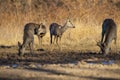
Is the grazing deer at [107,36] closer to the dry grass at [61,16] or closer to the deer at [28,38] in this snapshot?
the deer at [28,38]

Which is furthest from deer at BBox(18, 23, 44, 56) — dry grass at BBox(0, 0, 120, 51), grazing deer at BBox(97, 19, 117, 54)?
dry grass at BBox(0, 0, 120, 51)

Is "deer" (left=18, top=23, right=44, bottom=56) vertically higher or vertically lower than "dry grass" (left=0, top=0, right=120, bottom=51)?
lower

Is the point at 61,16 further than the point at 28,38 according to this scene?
Yes

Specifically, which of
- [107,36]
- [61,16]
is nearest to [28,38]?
[107,36]

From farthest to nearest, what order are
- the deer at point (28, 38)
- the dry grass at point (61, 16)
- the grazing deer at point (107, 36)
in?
the dry grass at point (61, 16)
the deer at point (28, 38)
the grazing deer at point (107, 36)

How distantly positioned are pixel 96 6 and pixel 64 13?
9.31 ft

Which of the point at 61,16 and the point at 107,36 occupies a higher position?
the point at 61,16

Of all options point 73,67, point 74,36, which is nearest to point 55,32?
point 74,36

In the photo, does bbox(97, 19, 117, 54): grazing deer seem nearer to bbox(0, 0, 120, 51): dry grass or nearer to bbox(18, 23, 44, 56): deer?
bbox(18, 23, 44, 56): deer

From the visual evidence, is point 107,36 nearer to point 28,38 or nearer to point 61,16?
point 28,38

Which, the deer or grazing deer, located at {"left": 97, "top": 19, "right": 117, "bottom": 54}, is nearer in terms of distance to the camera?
grazing deer, located at {"left": 97, "top": 19, "right": 117, "bottom": 54}

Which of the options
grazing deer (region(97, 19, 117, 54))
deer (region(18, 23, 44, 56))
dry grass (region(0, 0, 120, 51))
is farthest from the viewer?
dry grass (region(0, 0, 120, 51))

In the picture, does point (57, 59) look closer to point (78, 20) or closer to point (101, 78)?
point (101, 78)

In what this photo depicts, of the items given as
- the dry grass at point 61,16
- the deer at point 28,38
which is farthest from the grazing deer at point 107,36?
the dry grass at point 61,16
